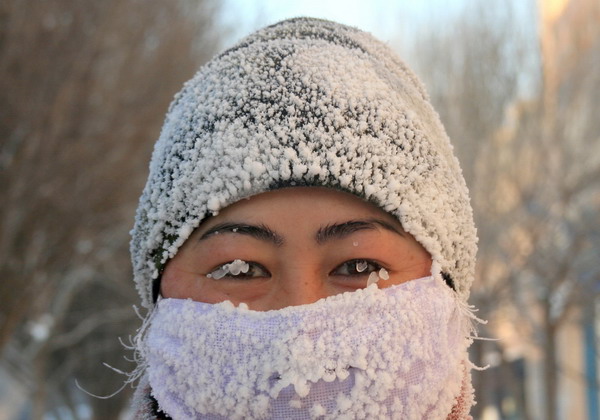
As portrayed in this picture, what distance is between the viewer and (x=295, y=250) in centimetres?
140

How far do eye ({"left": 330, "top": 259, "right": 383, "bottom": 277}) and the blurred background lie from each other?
6.10m

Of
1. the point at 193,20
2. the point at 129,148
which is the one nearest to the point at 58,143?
the point at 129,148

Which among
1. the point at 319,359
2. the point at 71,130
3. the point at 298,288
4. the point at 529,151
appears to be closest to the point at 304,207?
→ the point at 298,288

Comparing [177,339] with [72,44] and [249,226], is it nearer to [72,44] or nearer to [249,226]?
[249,226]

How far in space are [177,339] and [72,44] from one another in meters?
6.41

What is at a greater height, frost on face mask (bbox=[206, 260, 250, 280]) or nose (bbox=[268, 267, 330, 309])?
frost on face mask (bbox=[206, 260, 250, 280])

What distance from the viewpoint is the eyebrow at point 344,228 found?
55.4 inches

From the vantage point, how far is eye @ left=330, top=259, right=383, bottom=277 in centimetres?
145

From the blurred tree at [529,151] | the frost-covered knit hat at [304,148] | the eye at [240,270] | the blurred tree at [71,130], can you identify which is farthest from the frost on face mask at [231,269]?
the blurred tree at [529,151]

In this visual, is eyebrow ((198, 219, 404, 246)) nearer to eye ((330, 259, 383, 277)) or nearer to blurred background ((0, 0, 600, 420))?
eye ((330, 259, 383, 277))

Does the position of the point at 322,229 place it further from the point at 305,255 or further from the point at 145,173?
the point at 145,173

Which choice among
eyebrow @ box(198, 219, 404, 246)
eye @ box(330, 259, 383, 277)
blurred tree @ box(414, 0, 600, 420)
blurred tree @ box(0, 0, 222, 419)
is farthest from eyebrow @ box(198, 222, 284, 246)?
blurred tree @ box(414, 0, 600, 420)

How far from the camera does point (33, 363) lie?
1123 cm

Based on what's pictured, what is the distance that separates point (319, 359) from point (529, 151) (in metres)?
14.6
